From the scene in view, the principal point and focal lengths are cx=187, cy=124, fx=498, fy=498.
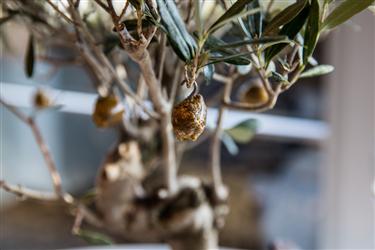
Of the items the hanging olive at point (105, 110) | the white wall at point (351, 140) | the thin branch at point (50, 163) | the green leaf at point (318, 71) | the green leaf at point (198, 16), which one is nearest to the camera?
the green leaf at point (198, 16)

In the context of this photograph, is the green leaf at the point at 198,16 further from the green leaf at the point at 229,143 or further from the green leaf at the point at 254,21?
the green leaf at the point at 229,143

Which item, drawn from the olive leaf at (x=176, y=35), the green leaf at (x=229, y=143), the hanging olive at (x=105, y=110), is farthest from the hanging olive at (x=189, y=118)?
the green leaf at (x=229, y=143)

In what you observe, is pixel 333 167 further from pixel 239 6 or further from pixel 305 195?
pixel 239 6

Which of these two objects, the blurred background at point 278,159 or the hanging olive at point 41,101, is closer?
the hanging olive at point 41,101

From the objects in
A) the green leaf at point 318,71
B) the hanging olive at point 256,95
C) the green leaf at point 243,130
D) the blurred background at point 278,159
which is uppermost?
the green leaf at point 318,71

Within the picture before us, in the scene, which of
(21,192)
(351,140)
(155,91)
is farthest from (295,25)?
(351,140)

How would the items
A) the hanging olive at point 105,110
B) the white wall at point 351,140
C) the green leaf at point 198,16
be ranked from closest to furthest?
the green leaf at point 198,16 < the hanging olive at point 105,110 < the white wall at point 351,140

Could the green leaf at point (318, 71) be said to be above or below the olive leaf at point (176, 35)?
below
